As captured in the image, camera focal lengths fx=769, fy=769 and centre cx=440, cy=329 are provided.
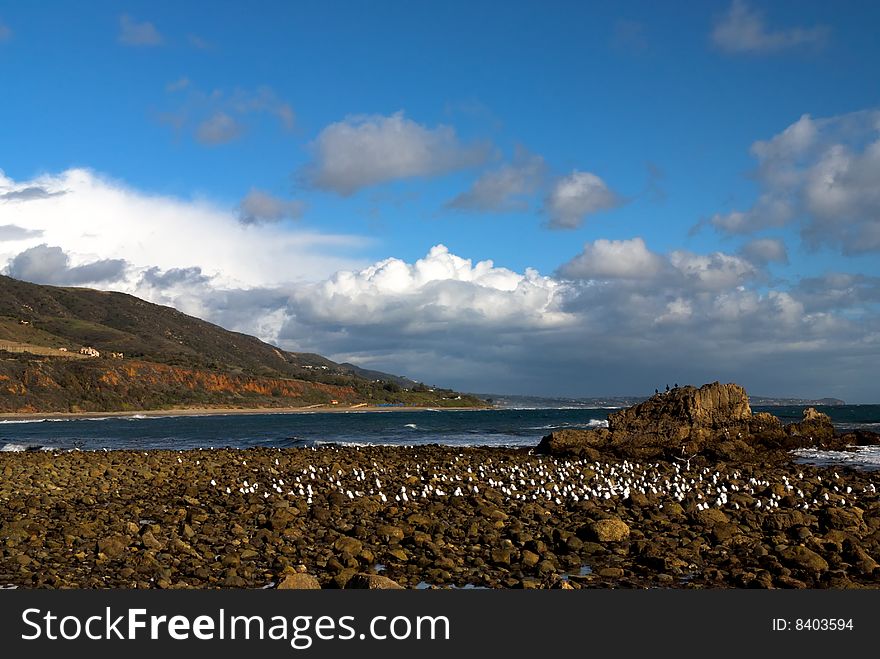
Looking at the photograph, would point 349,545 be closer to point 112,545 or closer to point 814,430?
point 112,545

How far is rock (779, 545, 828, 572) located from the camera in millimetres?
14070

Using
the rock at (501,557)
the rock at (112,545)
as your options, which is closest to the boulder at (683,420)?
the rock at (501,557)

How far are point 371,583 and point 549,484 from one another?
1483cm

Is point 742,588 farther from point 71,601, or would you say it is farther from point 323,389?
point 323,389

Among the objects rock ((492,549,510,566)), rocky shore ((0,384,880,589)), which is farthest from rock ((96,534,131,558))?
rock ((492,549,510,566))

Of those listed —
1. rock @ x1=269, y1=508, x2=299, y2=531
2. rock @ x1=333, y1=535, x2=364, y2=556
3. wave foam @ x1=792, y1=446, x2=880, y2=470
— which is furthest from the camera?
wave foam @ x1=792, y1=446, x2=880, y2=470

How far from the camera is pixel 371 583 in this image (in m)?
12.3

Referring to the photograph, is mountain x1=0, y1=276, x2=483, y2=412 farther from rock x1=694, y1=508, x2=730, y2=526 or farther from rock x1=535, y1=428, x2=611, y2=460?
rock x1=694, y1=508, x2=730, y2=526

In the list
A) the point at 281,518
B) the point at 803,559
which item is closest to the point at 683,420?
the point at 803,559

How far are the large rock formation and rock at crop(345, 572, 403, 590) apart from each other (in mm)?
27176

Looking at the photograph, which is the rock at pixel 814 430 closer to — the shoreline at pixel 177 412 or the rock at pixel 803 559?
the rock at pixel 803 559

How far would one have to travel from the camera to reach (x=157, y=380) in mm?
148500

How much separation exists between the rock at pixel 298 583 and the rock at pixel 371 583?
21.9 inches

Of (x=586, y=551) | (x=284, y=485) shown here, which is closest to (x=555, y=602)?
(x=586, y=551)
